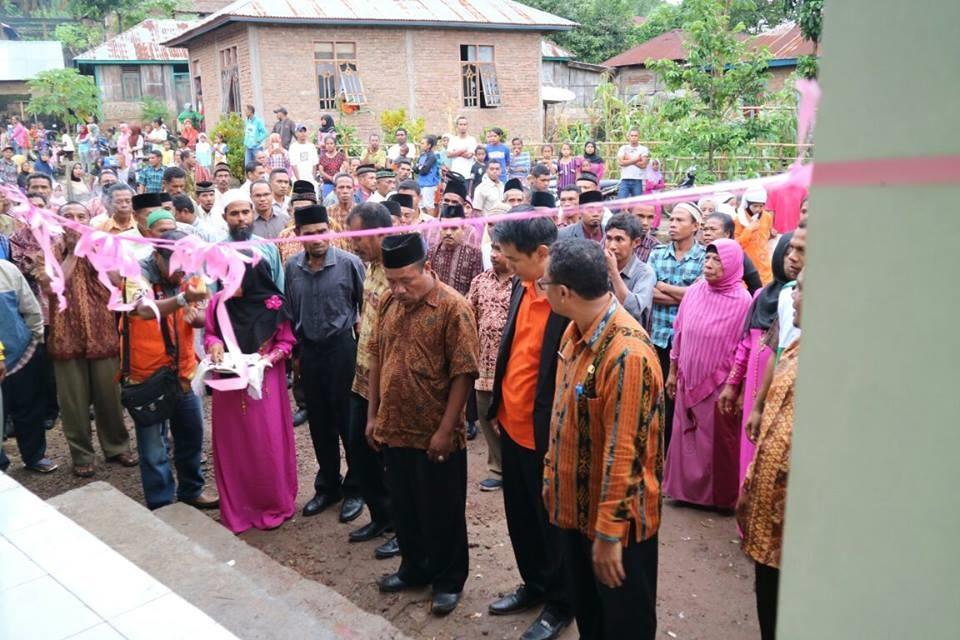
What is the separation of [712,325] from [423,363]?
1.82m

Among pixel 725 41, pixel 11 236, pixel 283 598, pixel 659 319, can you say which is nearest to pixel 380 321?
pixel 283 598

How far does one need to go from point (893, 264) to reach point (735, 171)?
12.6 metres

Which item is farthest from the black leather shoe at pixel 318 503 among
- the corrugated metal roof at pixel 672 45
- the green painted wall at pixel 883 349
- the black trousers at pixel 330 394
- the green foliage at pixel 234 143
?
the corrugated metal roof at pixel 672 45

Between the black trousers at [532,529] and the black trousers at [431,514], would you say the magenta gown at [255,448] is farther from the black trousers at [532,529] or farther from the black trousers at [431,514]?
the black trousers at [532,529]

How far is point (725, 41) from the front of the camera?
1186cm

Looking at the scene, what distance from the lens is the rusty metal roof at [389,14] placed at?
21391 mm

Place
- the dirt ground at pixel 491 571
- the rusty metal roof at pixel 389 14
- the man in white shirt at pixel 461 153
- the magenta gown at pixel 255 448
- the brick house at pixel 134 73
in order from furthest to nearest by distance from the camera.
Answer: the brick house at pixel 134 73, the rusty metal roof at pixel 389 14, the man in white shirt at pixel 461 153, the magenta gown at pixel 255 448, the dirt ground at pixel 491 571

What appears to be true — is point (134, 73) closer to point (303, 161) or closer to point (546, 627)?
point (303, 161)

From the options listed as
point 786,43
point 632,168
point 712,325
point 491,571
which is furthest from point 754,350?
point 786,43

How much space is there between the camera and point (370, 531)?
4.68 meters

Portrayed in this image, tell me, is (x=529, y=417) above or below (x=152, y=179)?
below

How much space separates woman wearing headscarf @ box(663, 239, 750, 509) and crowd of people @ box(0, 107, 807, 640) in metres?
0.01

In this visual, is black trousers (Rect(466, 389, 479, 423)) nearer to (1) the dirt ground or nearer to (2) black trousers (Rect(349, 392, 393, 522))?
(1) the dirt ground

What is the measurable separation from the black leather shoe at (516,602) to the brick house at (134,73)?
34140 millimetres
